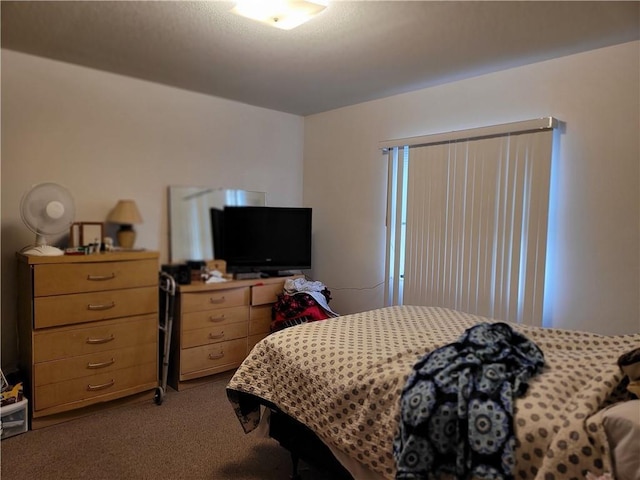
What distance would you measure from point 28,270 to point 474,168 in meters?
2.83

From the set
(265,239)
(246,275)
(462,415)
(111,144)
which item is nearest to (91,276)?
(111,144)

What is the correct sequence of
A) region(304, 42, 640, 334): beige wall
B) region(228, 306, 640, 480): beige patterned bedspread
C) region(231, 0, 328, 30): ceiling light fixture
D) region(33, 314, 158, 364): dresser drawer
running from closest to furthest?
region(228, 306, 640, 480): beige patterned bedspread, region(231, 0, 328, 30): ceiling light fixture, region(304, 42, 640, 334): beige wall, region(33, 314, 158, 364): dresser drawer

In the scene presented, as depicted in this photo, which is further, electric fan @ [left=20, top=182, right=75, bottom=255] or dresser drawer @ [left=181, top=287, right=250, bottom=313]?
dresser drawer @ [left=181, top=287, right=250, bottom=313]

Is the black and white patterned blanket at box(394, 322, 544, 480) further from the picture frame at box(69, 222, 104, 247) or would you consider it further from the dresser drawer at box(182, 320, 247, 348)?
the picture frame at box(69, 222, 104, 247)

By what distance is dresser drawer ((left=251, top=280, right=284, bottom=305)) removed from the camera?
3373 mm

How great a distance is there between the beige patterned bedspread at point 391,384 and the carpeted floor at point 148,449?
1.03ft

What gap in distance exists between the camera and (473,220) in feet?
9.53

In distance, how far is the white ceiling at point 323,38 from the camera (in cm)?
202

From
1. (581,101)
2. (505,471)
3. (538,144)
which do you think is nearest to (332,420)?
(505,471)

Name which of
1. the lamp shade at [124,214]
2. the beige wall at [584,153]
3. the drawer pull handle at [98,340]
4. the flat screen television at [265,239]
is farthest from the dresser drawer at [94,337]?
the beige wall at [584,153]

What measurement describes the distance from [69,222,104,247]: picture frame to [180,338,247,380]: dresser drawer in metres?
0.99

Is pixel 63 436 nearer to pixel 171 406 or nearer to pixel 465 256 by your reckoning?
pixel 171 406

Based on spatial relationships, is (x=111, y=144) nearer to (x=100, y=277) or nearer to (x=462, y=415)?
(x=100, y=277)

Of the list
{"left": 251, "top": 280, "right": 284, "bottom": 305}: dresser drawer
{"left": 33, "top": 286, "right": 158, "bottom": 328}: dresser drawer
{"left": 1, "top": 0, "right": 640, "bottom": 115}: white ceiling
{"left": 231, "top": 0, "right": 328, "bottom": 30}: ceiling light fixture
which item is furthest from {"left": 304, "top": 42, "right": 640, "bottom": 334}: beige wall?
{"left": 33, "top": 286, "right": 158, "bottom": 328}: dresser drawer
